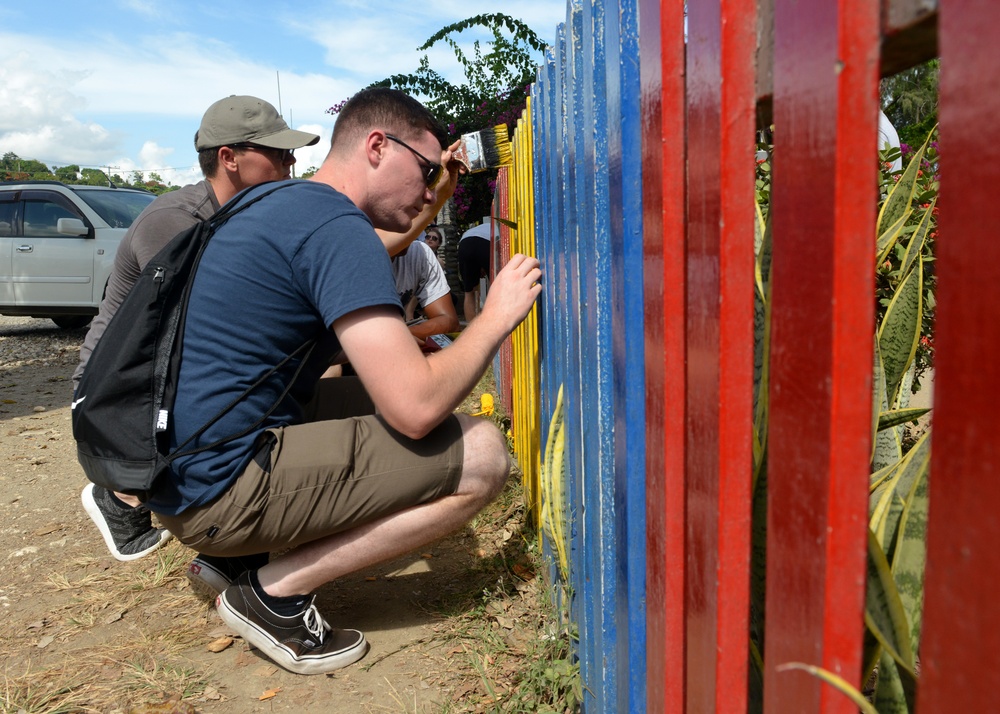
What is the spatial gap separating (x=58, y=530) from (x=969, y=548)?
14.3ft

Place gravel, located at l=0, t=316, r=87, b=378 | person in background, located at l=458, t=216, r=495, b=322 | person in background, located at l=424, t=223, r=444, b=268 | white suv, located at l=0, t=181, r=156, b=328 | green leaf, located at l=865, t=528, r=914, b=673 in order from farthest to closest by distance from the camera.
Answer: white suv, located at l=0, t=181, r=156, b=328 → gravel, located at l=0, t=316, r=87, b=378 → person in background, located at l=424, t=223, r=444, b=268 → person in background, located at l=458, t=216, r=495, b=322 → green leaf, located at l=865, t=528, r=914, b=673

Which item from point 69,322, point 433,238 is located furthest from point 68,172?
point 433,238

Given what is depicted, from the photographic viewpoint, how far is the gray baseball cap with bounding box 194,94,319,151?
11.6ft

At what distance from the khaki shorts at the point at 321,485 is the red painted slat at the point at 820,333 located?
168 centimetres

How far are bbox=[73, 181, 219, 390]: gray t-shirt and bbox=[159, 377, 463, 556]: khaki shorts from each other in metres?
1.37

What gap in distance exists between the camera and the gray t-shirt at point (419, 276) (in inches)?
177

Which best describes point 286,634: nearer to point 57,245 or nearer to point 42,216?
point 57,245

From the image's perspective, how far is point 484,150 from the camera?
11.9 ft

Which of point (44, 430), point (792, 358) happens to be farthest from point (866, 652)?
point (44, 430)

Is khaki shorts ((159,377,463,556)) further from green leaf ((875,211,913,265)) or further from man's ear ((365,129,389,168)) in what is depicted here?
green leaf ((875,211,913,265))

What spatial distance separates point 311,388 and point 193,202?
4.48 feet

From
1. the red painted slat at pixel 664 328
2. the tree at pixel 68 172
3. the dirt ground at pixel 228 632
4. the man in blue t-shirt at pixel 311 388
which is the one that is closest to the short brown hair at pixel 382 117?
the man in blue t-shirt at pixel 311 388

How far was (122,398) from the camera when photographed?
2230mm

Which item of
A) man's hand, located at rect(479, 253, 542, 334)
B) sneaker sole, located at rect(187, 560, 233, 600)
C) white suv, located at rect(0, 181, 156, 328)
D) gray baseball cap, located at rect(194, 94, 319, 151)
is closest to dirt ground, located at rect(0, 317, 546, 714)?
sneaker sole, located at rect(187, 560, 233, 600)
